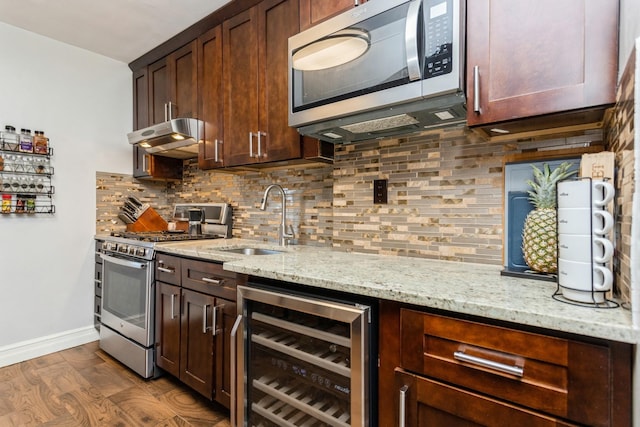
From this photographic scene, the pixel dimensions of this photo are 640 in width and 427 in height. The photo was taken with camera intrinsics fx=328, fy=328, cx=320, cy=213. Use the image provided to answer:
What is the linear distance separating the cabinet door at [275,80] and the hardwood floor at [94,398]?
1535mm

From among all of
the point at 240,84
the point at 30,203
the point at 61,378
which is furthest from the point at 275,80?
the point at 61,378

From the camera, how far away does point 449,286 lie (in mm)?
1030

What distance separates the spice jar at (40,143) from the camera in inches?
101

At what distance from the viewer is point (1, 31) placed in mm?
2449

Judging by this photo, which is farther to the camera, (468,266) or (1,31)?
(1,31)

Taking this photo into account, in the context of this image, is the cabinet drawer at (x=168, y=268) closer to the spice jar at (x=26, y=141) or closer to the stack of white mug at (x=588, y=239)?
the spice jar at (x=26, y=141)

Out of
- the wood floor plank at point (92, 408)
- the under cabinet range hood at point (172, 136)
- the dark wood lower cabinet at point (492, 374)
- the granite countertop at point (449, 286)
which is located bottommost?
the wood floor plank at point (92, 408)

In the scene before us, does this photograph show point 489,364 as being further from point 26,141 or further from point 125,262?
point 26,141

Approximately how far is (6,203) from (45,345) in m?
1.15

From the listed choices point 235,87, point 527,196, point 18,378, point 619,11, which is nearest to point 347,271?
point 527,196

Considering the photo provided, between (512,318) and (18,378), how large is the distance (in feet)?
Result: 9.91

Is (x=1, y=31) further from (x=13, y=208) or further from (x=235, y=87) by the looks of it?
(x=235, y=87)

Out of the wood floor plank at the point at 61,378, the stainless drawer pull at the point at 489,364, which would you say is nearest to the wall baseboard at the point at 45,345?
the wood floor plank at the point at 61,378

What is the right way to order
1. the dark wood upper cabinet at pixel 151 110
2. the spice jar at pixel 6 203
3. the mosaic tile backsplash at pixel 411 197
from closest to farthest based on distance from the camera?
the mosaic tile backsplash at pixel 411 197
the spice jar at pixel 6 203
the dark wood upper cabinet at pixel 151 110
